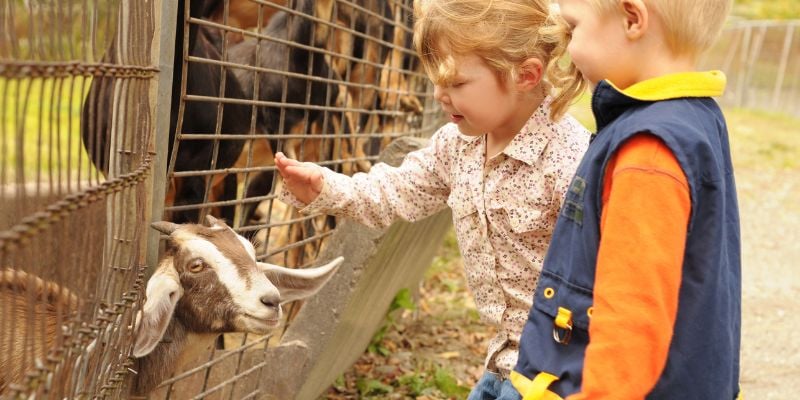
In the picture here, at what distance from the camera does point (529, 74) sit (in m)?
2.78

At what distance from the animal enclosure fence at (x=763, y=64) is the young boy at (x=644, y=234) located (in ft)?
91.3

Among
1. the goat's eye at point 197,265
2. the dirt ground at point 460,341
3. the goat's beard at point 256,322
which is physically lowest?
the dirt ground at point 460,341

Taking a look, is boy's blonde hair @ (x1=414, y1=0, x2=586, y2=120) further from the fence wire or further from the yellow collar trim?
the fence wire

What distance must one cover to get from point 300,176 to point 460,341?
3543 millimetres

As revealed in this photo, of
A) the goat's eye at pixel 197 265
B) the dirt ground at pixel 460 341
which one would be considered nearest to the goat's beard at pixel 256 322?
the goat's eye at pixel 197 265

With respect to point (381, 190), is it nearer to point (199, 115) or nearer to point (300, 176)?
point (300, 176)

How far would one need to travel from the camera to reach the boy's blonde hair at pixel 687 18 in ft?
6.75

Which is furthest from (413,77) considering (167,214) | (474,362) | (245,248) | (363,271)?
(245,248)

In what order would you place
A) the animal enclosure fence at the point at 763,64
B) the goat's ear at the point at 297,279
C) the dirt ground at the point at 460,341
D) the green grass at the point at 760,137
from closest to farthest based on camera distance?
the goat's ear at the point at 297,279, the dirt ground at the point at 460,341, the green grass at the point at 760,137, the animal enclosure fence at the point at 763,64

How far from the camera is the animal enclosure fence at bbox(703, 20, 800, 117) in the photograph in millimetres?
28156

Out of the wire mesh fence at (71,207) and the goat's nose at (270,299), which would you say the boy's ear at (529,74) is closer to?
the goat's nose at (270,299)

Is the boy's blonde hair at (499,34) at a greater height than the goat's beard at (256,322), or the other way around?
the boy's blonde hair at (499,34)

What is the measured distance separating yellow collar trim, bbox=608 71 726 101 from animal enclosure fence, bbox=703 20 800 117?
27.8 meters

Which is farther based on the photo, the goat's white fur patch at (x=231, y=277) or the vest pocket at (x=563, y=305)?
the goat's white fur patch at (x=231, y=277)
